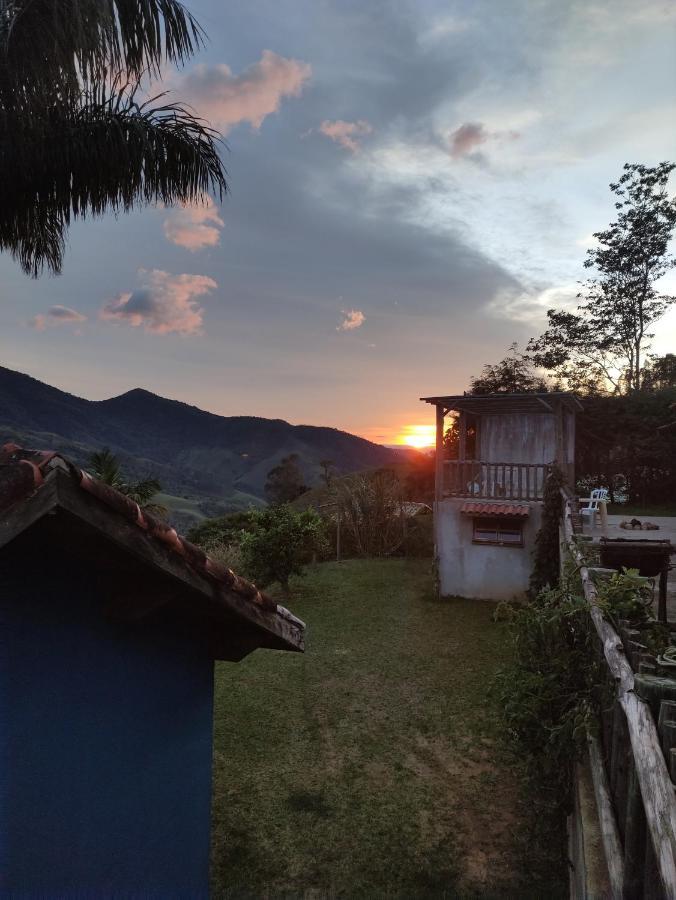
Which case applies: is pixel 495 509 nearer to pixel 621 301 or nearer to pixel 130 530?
pixel 130 530

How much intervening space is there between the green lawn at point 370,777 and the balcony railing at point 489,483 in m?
3.87

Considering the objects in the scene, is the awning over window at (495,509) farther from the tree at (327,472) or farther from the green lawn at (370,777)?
the tree at (327,472)

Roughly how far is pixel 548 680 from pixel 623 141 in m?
10.5

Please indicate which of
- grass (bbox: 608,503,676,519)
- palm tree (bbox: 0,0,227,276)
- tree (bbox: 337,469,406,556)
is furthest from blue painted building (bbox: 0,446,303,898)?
grass (bbox: 608,503,676,519)

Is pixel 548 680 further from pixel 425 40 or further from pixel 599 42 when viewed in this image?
pixel 425 40

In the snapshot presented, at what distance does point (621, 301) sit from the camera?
30469 millimetres

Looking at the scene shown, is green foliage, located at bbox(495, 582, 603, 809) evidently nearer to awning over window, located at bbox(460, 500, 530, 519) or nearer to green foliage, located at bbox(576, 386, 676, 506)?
awning over window, located at bbox(460, 500, 530, 519)

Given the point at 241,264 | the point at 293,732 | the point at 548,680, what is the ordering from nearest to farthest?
the point at 548,680
the point at 293,732
the point at 241,264

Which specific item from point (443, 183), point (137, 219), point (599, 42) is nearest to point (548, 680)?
point (137, 219)

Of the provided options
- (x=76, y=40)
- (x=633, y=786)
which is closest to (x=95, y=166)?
(x=76, y=40)

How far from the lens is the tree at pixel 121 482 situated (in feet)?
54.4

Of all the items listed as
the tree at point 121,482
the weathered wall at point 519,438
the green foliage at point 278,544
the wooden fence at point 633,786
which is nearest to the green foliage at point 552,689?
the wooden fence at point 633,786

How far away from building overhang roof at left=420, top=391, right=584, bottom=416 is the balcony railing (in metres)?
1.50

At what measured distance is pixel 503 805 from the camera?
5574 millimetres
